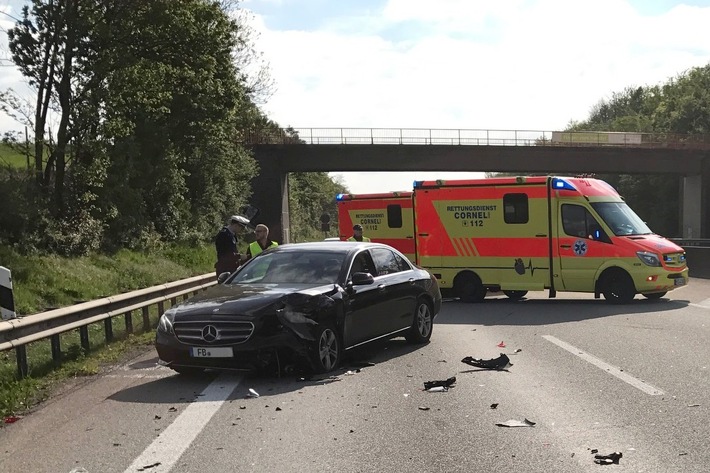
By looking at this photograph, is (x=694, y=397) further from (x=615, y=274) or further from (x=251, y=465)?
(x=615, y=274)

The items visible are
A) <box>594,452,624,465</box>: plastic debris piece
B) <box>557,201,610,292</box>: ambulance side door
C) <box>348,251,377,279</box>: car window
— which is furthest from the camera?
<box>557,201,610,292</box>: ambulance side door

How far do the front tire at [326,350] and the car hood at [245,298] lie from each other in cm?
42

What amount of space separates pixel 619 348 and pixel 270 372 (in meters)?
4.60

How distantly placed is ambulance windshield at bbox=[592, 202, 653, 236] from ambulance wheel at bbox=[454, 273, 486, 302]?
3.12 meters

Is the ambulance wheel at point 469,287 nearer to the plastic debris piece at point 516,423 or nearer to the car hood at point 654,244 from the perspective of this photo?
the car hood at point 654,244

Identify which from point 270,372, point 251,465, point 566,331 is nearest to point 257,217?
point 566,331

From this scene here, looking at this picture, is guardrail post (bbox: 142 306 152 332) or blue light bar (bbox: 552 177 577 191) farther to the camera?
blue light bar (bbox: 552 177 577 191)

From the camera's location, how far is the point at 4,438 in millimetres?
6500

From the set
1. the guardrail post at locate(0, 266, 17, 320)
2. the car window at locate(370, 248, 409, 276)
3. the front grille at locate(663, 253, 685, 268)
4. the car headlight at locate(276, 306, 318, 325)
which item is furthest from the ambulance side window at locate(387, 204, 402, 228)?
the car headlight at locate(276, 306, 318, 325)

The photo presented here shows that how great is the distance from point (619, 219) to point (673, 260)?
4.50 feet

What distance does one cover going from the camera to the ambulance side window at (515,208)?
18344mm

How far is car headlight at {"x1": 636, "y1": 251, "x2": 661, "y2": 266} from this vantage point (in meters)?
17.1

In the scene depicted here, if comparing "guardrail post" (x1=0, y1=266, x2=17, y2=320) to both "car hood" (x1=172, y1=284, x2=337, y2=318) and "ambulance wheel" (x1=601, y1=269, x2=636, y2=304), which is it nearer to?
"car hood" (x1=172, y1=284, x2=337, y2=318)

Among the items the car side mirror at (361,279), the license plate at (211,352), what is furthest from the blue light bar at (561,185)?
the license plate at (211,352)
